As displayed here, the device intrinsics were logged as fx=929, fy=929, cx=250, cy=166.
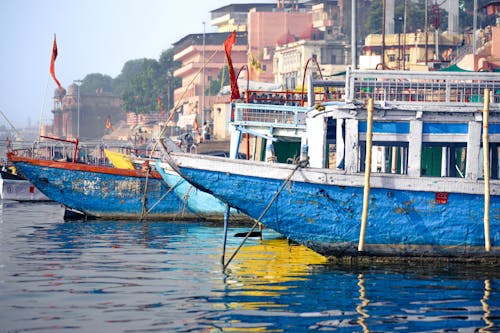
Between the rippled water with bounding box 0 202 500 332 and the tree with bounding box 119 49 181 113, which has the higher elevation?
the tree with bounding box 119 49 181 113

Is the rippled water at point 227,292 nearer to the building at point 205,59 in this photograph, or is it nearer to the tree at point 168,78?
the building at point 205,59

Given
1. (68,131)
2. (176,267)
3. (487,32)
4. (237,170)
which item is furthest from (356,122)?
(68,131)

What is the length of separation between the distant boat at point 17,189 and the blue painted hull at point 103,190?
1305 cm

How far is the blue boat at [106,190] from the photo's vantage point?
26672 millimetres

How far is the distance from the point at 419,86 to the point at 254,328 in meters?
7.10

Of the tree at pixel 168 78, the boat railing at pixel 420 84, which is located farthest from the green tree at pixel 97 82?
the boat railing at pixel 420 84

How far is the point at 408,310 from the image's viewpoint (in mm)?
12422

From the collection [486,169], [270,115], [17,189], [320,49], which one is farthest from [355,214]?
[320,49]

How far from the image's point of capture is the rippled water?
455 inches

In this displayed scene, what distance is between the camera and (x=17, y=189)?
3962cm

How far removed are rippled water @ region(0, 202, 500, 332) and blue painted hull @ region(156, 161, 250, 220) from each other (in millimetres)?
5759

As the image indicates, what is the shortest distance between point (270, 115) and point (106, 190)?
569cm

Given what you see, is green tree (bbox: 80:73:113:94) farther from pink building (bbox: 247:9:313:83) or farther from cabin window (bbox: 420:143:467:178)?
cabin window (bbox: 420:143:467:178)

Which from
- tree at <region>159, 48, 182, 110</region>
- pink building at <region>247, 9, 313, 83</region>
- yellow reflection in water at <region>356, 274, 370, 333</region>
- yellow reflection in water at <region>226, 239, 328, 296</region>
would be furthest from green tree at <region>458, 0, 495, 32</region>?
yellow reflection in water at <region>356, 274, 370, 333</region>
